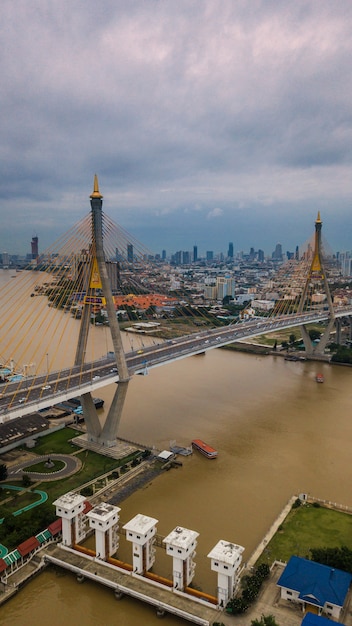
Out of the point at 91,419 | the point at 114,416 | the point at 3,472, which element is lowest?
the point at 3,472

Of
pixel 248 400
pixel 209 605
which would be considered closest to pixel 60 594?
pixel 209 605

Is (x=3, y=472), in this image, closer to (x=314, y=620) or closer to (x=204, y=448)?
(x=204, y=448)

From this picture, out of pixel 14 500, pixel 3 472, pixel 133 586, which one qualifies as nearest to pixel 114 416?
pixel 3 472

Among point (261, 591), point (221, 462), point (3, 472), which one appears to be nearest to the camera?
point (261, 591)

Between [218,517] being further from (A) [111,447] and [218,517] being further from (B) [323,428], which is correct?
(B) [323,428]

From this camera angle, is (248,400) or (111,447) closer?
(111,447)
